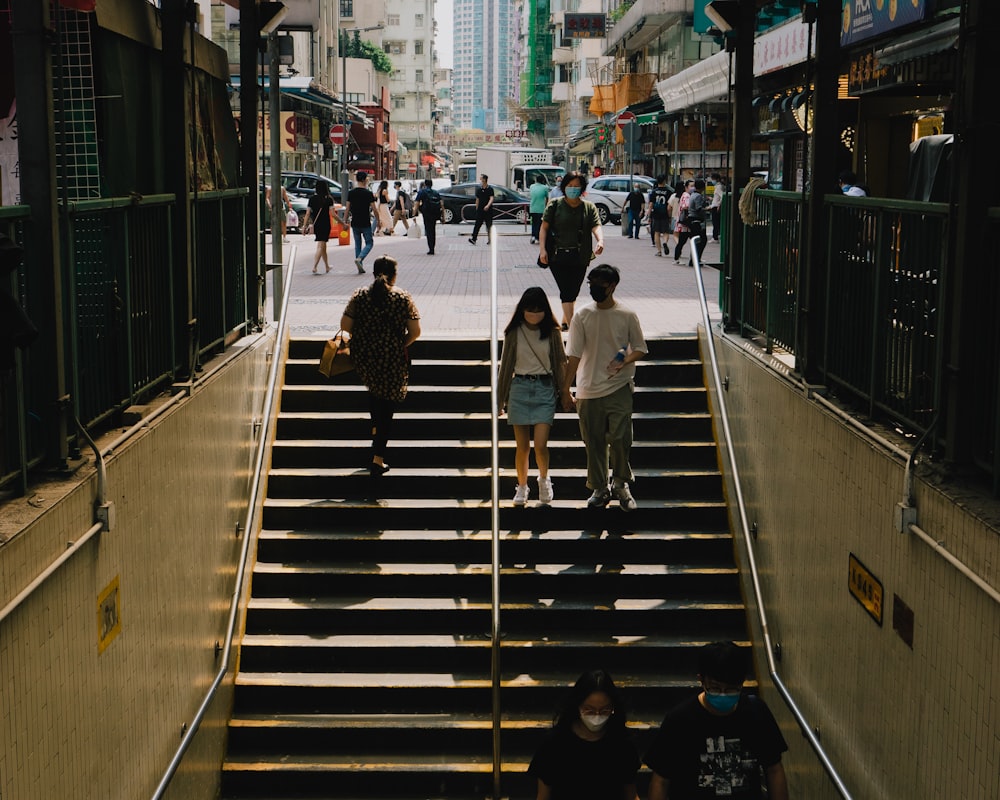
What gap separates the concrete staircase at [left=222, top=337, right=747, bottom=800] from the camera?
27.8ft

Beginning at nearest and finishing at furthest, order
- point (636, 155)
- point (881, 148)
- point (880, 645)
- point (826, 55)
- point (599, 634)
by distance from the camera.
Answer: point (880, 645)
point (826, 55)
point (599, 634)
point (881, 148)
point (636, 155)

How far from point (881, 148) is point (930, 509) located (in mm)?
13666

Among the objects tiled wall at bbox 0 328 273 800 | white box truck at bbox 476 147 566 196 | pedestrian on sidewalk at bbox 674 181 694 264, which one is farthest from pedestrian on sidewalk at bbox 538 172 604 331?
white box truck at bbox 476 147 566 196

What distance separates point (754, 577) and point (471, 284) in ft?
34.9

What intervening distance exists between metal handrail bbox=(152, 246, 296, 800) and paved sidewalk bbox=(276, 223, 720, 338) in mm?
841

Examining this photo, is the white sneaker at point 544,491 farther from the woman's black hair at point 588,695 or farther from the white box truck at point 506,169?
the white box truck at point 506,169

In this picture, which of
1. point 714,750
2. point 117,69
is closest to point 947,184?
point 714,750

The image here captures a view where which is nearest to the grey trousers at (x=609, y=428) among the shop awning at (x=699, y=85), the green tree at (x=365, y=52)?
the shop awning at (x=699, y=85)

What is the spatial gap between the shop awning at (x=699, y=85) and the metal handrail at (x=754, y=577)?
1477 centimetres

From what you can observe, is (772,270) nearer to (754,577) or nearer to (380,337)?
(754,577)

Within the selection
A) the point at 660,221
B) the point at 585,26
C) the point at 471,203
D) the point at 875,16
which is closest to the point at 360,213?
the point at 660,221

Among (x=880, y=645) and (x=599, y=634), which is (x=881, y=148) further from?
(x=880, y=645)

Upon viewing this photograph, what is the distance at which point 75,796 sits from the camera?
5.32 meters

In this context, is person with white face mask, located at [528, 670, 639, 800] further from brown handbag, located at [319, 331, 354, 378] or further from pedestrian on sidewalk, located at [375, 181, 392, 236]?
pedestrian on sidewalk, located at [375, 181, 392, 236]
